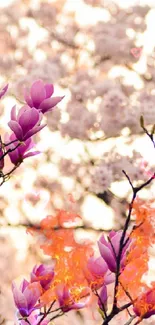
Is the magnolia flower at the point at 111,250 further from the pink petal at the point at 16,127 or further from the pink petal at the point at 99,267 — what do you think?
the pink petal at the point at 16,127

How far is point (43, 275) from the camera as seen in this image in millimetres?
634

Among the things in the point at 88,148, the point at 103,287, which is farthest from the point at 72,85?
the point at 103,287

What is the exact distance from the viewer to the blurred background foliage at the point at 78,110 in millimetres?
1987

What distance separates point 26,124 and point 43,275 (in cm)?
17

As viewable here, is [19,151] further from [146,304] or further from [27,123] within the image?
[146,304]

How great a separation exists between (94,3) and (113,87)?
367 mm

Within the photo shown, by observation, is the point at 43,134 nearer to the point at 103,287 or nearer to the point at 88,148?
the point at 88,148

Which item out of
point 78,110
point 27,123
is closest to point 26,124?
point 27,123

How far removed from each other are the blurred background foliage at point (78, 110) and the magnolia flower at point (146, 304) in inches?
50.1

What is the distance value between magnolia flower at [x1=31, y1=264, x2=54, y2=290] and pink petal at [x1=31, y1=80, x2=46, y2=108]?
0.60 feet

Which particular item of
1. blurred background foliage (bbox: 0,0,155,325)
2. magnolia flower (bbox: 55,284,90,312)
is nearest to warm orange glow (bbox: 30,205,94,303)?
magnolia flower (bbox: 55,284,90,312)

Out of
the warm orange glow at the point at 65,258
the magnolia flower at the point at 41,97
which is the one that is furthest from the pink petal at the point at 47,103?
the warm orange glow at the point at 65,258

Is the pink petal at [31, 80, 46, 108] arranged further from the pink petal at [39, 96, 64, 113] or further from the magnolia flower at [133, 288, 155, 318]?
the magnolia flower at [133, 288, 155, 318]

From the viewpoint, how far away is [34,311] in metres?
0.64
